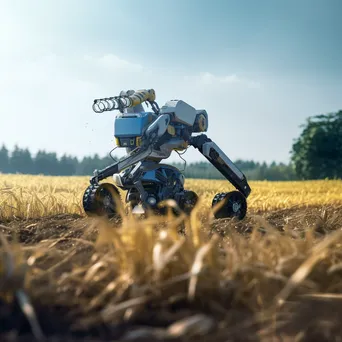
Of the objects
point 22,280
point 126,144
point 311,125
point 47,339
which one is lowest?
point 47,339

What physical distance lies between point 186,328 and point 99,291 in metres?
0.51

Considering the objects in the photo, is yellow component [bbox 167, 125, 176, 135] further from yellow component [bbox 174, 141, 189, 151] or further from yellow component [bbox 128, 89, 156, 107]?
yellow component [bbox 128, 89, 156, 107]

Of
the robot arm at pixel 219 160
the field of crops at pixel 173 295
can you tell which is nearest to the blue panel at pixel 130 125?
the robot arm at pixel 219 160

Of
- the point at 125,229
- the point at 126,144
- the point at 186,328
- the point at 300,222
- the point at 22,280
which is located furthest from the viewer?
the point at 126,144

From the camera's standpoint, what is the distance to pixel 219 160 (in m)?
6.42

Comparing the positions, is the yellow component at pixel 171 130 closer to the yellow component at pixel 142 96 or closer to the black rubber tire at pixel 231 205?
the yellow component at pixel 142 96

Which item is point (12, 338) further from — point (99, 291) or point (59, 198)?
point (59, 198)

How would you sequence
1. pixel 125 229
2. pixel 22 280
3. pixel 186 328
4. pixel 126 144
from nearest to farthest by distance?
pixel 186 328
pixel 22 280
pixel 125 229
pixel 126 144

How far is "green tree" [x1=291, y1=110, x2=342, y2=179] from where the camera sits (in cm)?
3297

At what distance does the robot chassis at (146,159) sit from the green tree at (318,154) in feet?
91.7

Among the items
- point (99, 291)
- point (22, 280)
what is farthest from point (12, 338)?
point (99, 291)

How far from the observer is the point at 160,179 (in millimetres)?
5730

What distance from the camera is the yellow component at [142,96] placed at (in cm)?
573

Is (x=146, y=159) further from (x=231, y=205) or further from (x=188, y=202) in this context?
(x=231, y=205)
